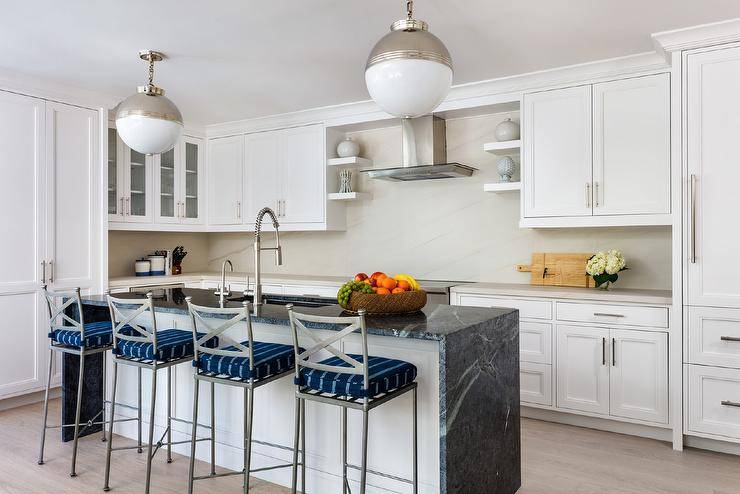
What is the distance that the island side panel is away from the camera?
6.84 feet

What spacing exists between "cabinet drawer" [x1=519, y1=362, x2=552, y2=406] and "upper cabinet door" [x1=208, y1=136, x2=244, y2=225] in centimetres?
312

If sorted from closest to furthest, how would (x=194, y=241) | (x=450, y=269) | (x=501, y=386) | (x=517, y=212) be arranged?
1. (x=501, y=386)
2. (x=517, y=212)
3. (x=450, y=269)
4. (x=194, y=241)

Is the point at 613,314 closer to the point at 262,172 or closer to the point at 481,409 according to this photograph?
the point at 481,409

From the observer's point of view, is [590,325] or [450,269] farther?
[450,269]

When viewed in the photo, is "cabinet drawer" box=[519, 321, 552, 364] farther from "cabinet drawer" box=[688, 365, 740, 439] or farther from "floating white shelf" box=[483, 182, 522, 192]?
"floating white shelf" box=[483, 182, 522, 192]

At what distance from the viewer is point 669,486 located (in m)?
2.75

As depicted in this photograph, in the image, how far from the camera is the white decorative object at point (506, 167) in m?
4.16

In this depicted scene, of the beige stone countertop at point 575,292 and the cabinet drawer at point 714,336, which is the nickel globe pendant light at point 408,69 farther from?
the cabinet drawer at point 714,336

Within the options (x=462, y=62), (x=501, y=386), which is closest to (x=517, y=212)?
(x=462, y=62)

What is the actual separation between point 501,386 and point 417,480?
0.56 metres

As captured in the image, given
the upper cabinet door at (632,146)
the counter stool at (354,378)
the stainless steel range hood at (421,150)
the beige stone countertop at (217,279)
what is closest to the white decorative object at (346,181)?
the stainless steel range hood at (421,150)

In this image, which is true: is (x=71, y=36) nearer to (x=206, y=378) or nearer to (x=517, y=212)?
(x=206, y=378)

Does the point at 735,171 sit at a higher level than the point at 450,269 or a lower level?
higher

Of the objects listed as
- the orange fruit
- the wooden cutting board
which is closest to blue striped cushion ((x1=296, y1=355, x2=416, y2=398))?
the orange fruit
